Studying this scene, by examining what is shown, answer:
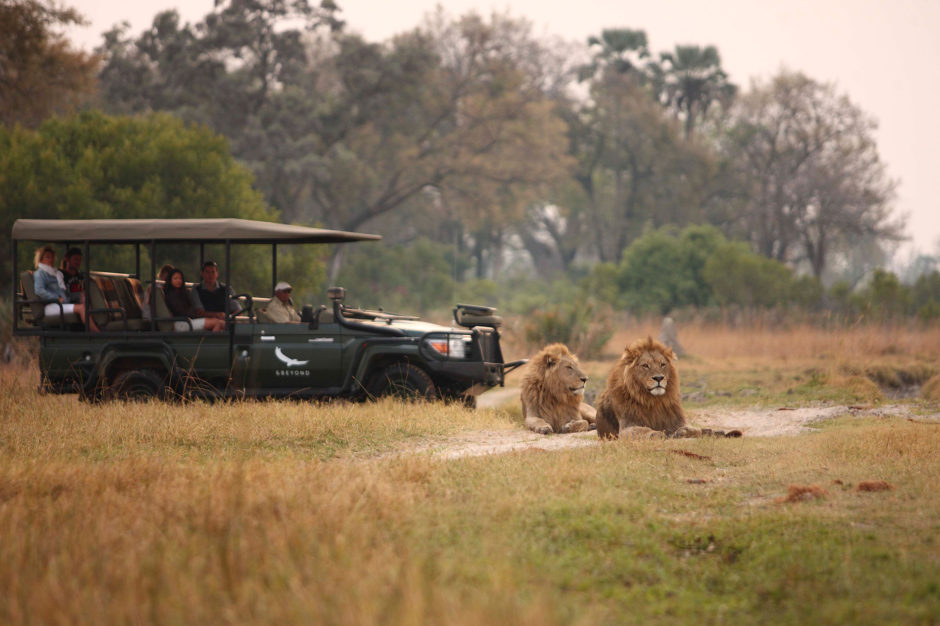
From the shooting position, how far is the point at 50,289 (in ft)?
36.3

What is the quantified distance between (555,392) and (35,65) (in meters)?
23.8

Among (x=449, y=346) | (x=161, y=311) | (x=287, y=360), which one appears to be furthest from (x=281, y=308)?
(x=449, y=346)

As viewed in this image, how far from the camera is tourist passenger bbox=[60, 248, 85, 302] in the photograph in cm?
1155

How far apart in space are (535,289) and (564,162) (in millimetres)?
9580

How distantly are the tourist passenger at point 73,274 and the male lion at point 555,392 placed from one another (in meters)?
5.09

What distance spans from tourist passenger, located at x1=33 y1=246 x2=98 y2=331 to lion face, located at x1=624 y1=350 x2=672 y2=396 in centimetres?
575

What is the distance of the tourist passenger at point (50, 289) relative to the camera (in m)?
10.9

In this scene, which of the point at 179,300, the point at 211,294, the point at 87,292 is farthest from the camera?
the point at 211,294

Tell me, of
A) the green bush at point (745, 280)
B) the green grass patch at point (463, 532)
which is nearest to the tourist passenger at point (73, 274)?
the green grass patch at point (463, 532)

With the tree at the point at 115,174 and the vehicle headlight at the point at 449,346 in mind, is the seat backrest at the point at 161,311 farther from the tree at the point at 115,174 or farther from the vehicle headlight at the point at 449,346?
the tree at the point at 115,174

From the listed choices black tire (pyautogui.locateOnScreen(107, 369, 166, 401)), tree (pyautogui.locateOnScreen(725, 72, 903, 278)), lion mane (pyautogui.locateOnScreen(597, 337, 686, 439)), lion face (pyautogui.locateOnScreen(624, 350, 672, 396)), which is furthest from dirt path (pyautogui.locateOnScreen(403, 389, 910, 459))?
tree (pyautogui.locateOnScreen(725, 72, 903, 278))

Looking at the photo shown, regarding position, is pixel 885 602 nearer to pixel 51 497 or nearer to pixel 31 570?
pixel 31 570

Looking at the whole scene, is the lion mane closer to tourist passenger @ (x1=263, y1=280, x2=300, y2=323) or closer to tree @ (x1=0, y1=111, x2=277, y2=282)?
tourist passenger @ (x1=263, y1=280, x2=300, y2=323)

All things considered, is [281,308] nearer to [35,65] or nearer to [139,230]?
[139,230]
